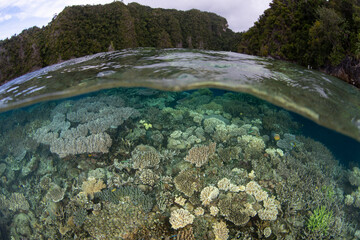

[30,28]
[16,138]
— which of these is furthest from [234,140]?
[30,28]

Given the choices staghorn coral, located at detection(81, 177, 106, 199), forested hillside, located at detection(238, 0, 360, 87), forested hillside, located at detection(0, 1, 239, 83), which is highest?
forested hillside, located at detection(0, 1, 239, 83)

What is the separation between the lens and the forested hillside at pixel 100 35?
2045cm

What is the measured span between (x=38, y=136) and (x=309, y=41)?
543 inches

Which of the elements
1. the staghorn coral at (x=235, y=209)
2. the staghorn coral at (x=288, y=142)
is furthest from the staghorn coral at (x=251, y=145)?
the staghorn coral at (x=235, y=209)

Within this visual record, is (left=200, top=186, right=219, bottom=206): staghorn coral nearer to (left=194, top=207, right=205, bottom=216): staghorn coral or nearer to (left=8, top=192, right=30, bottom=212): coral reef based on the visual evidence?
Result: (left=194, top=207, right=205, bottom=216): staghorn coral

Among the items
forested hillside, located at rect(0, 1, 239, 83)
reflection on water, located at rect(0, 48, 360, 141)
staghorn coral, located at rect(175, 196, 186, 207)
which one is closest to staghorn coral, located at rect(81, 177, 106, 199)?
staghorn coral, located at rect(175, 196, 186, 207)

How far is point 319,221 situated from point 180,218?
3.57 meters

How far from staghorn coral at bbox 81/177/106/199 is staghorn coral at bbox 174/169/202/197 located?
2.04 m

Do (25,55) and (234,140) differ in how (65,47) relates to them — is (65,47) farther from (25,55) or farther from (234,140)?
(234,140)

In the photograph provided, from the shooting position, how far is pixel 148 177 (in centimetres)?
529

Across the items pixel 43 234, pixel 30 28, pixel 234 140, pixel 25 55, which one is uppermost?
pixel 30 28

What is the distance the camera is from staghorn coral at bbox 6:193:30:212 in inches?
235

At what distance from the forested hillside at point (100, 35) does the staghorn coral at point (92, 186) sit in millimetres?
19508

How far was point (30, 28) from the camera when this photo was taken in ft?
75.1
